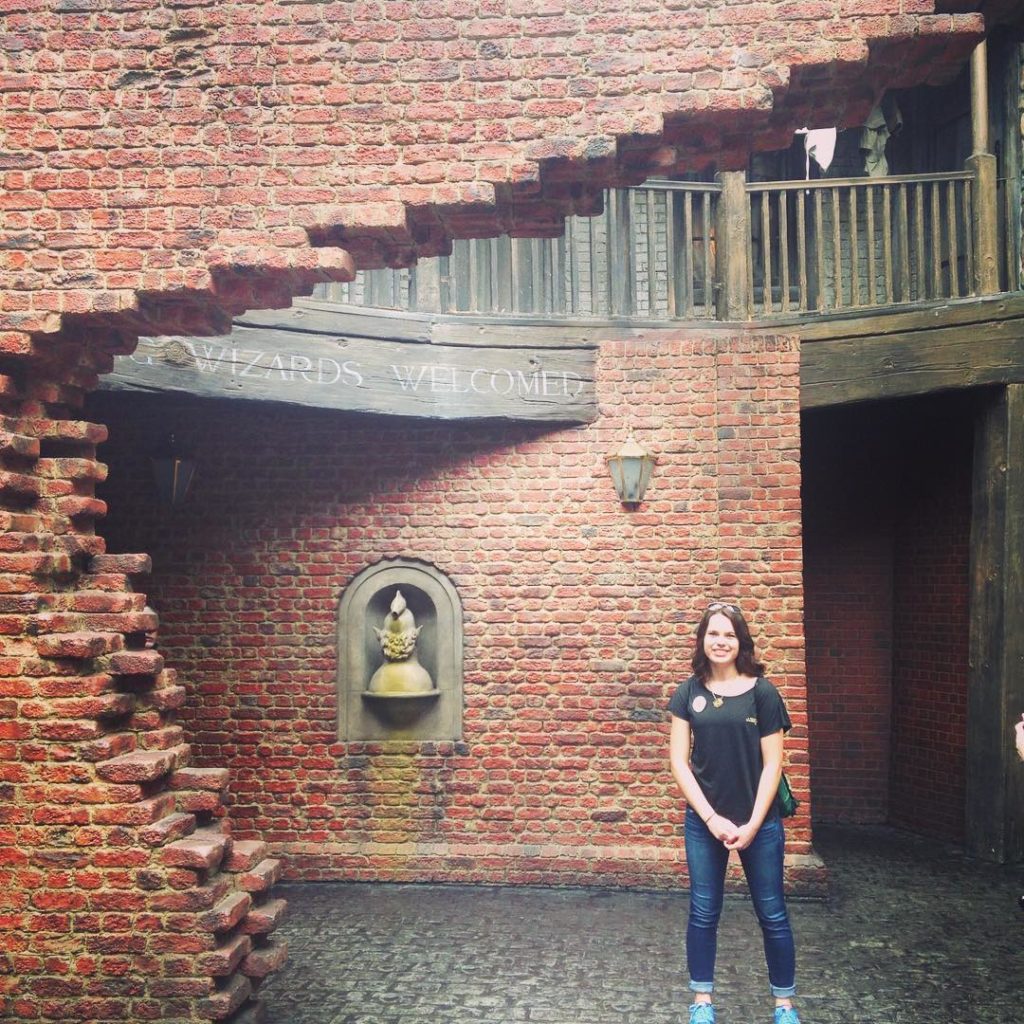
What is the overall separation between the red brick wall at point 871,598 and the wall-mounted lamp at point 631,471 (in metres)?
2.64

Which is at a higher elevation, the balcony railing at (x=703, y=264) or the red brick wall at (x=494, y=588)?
the balcony railing at (x=703, y=264)

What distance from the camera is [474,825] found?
6.93 metres

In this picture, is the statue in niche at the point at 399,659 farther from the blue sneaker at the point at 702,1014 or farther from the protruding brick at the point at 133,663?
the blue sneaker at the point at 702,1014

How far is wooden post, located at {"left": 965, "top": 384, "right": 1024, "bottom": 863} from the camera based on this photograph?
23.6ft

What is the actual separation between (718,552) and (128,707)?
425cm

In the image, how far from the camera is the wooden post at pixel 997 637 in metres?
7.19

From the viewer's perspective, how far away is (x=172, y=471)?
6.98 metres

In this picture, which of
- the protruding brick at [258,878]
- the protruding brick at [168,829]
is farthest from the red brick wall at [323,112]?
the protruding brick at [258,878]

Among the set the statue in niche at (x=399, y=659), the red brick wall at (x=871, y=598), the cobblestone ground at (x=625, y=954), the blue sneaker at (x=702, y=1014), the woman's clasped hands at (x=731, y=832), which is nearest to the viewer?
the woman's clasped hands at (x=731, y=832)

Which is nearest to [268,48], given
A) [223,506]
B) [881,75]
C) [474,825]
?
[881,75]

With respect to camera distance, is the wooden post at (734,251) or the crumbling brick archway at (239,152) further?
the wooden post at (734,251)

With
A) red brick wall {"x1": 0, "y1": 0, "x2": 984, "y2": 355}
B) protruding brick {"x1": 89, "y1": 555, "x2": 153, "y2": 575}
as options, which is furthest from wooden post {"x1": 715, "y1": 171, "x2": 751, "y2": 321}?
protruding brick {"x1": 89, "y1": 555, "x2": 153, "y2": 575}

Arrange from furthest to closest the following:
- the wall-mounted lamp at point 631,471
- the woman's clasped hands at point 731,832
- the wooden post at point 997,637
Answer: the wooden post at point 997,637, the wall-mounted lamp at point 631,471, the woman's clasped hands at point 731,832

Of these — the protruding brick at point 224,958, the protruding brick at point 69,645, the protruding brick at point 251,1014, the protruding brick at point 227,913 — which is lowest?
the protruding brick at point 251,1014
